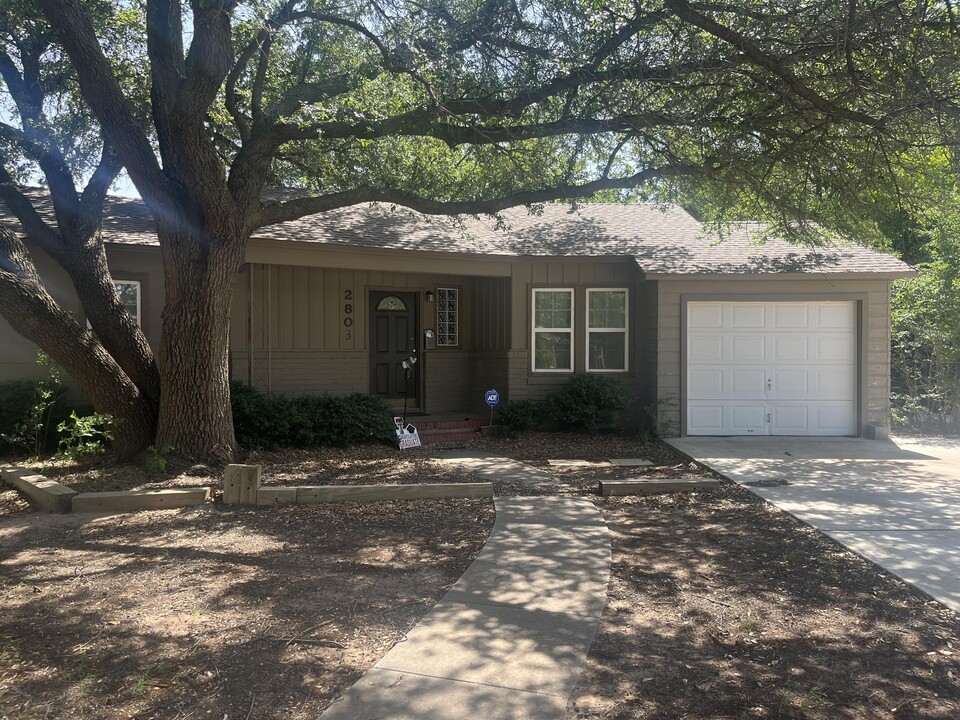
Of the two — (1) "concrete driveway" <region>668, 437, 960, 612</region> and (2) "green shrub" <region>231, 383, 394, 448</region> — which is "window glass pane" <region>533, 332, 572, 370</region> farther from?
(2) "green shrub" <region>231, 383, 394, 448</region>

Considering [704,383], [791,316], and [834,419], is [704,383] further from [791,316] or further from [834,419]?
[834,419]

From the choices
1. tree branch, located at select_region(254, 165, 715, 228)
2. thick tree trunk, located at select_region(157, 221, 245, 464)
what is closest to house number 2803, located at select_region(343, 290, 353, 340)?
tree branch, located at select_region(254, 165, 715, 228)

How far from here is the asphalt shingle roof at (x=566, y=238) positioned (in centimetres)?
1132

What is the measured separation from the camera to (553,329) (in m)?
13.0

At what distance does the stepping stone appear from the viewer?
7.84 meters

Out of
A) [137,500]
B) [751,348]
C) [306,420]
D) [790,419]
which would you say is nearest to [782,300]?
[751,348]

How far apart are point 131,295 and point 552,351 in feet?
23.1

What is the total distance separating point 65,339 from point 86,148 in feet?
16.8

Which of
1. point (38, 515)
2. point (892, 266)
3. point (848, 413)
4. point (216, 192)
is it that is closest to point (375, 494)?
point (38, 515)

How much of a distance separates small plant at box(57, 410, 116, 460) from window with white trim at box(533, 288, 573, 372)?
7.09 meters

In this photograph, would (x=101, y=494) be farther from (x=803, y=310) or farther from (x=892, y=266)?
(x=892, y=266)

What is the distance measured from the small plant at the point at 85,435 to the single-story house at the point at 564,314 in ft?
5.82

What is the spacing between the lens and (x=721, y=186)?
10.0 meters

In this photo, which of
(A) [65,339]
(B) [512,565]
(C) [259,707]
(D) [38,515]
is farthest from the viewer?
(A) [65,339]
